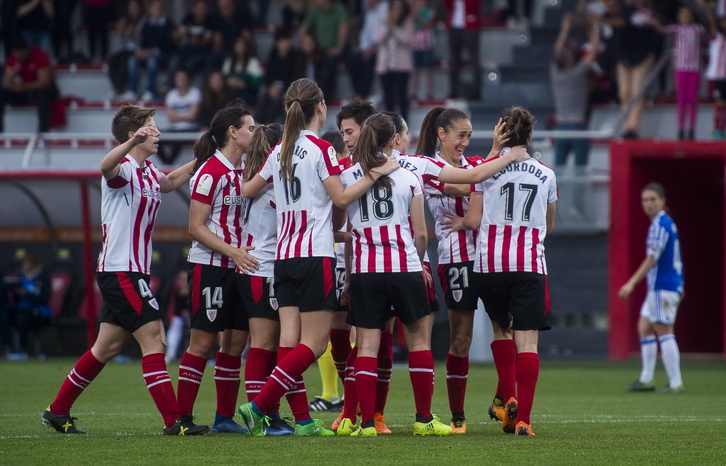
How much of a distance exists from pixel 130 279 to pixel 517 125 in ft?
8.38

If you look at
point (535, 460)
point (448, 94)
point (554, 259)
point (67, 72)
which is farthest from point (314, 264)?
point (67, 72)

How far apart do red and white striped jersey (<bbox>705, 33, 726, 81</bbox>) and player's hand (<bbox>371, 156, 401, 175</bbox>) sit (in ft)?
35.9

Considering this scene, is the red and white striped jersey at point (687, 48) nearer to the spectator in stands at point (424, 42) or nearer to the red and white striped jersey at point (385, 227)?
the spectator in stands at point (424, 42)

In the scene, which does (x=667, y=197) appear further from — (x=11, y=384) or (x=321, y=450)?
(x=321, y=450)

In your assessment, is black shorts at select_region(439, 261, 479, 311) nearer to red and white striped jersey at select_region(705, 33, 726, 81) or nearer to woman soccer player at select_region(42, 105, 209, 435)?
woman soccer player at select_region(42, 105, 209, 435)

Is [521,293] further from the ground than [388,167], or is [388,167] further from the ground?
[388,167]

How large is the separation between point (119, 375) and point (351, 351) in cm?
623

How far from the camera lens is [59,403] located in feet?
21.7

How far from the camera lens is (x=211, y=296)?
661cm

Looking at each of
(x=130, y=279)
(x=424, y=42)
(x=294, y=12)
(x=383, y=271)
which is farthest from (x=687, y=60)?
(x=130, y=279)

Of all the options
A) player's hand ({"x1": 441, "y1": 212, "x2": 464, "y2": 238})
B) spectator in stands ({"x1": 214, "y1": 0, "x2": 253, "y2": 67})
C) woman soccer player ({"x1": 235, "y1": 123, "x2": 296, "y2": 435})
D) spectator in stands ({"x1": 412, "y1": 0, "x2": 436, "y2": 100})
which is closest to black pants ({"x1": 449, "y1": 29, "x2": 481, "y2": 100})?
spectator in stands ({"x1": 412, "y1": 0, "x2": 436, "y2": 100})

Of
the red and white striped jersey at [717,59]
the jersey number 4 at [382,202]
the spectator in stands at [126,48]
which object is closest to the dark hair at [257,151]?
the jersey number 4 at [382,202]

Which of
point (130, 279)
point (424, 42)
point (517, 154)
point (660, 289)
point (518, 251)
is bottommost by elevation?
point (660, 289)

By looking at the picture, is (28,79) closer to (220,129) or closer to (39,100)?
(39,100)
